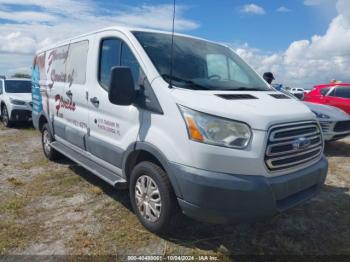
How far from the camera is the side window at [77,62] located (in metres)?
4.50

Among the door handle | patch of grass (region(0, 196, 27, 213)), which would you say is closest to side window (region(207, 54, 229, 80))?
the door handle

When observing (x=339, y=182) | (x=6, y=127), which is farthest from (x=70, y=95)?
(x=6, y=127)

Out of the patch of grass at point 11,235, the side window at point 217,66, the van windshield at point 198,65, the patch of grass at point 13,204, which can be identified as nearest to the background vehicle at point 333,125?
the van windshield at point 198,65

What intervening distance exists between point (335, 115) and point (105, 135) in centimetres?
538

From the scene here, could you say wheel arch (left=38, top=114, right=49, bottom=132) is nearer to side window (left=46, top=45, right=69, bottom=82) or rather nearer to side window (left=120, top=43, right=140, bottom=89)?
side window (left=46, top=45, right=69, bottom=82)

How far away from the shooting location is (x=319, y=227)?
12.2ft

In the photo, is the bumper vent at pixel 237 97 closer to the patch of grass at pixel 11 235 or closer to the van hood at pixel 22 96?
the patch of grass at pixel 11 235

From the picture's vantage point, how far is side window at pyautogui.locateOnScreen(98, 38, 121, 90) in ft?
12.6

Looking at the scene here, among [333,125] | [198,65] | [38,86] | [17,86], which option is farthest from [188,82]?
[17,86]

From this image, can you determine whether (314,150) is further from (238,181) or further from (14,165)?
(14,165)

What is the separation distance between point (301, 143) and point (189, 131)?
110 centimetres

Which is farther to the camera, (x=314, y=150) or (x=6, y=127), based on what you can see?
(x=6, y=127)

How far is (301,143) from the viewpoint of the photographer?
120 inches

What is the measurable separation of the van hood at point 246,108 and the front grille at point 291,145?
0.26 ft
